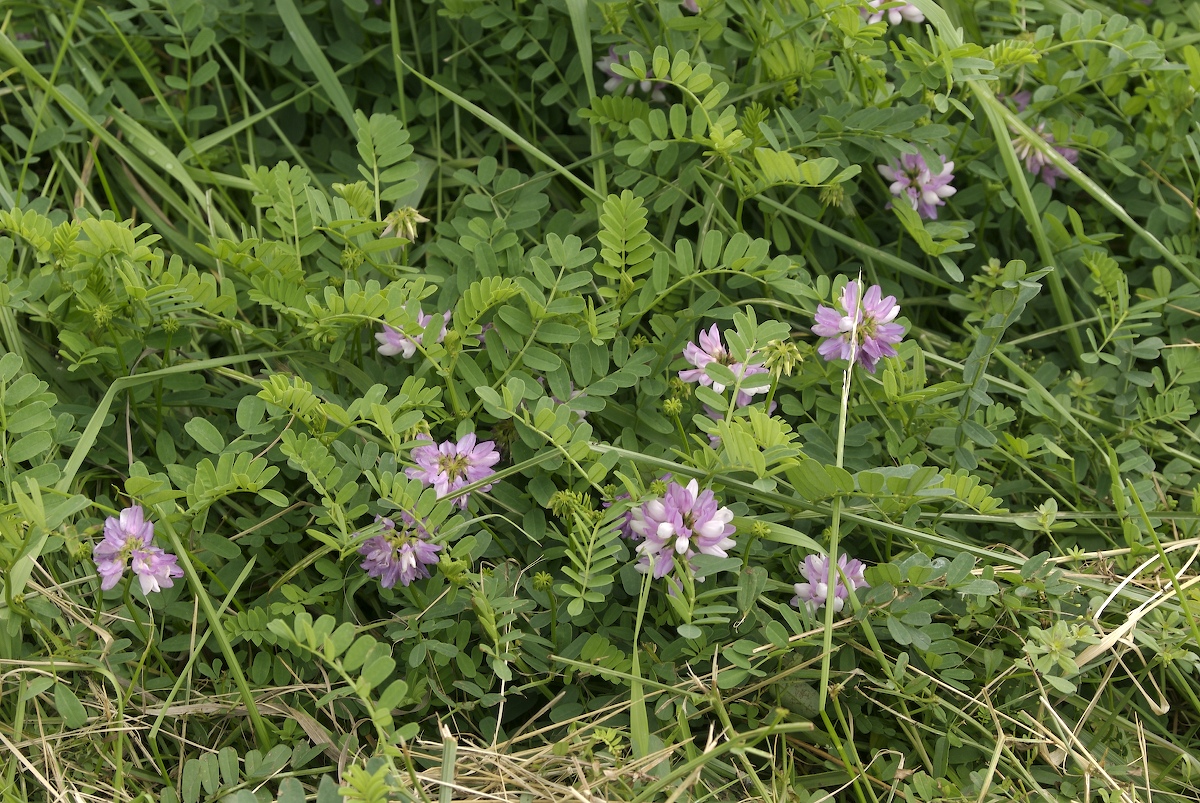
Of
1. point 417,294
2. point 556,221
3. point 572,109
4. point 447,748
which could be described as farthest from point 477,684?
point 572,109

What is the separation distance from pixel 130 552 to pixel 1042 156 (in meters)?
1.97

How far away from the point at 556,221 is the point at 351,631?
986mm

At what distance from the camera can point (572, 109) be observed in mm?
2373

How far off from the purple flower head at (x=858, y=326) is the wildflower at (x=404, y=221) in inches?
30.3

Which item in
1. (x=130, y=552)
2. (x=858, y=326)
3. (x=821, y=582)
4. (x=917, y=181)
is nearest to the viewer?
(x=130, y=552)

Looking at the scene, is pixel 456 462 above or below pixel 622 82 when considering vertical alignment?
below

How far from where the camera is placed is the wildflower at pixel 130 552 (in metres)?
1.57

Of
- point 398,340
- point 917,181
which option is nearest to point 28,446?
point 398,340

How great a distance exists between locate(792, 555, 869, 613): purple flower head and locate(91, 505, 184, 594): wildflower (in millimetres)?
1007

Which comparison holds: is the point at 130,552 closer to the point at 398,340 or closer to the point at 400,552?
the point at 400,552

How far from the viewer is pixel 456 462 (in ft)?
5.64

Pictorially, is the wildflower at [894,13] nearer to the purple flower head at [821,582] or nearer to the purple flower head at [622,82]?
the purple flower head at [622,82]

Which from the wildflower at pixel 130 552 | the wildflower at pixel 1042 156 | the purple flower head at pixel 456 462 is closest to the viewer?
the wildflower at pixel 130 552

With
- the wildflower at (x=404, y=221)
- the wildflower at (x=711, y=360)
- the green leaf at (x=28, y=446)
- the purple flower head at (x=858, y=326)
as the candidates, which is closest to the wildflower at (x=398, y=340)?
the wildflower at (x=404, y=221)
